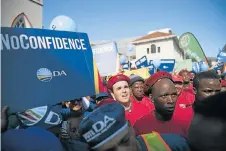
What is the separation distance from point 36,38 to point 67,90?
514mm

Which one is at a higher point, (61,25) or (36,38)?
(61,25)

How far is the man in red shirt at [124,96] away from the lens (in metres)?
3.63

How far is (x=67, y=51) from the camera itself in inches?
101

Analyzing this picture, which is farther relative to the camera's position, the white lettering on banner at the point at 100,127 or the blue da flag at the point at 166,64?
the blue da flag at the point at 166,64

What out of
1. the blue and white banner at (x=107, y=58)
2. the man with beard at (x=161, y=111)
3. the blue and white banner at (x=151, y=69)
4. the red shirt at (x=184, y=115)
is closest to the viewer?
the man with beard at (x=161, y=111)

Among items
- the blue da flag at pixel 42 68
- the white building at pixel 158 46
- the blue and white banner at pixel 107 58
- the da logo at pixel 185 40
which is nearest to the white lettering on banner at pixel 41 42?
the blue da flag at pixel 42 68

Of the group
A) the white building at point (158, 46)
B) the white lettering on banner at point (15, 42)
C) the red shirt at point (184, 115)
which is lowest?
the red shirt at point (184, 115)

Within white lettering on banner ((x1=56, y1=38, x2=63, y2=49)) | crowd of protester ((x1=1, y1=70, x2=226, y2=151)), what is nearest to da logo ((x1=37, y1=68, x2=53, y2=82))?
white lettering on banner ((x1=56, y1=38, x2=63, y2=49))

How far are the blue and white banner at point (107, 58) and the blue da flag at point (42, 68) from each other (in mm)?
1629

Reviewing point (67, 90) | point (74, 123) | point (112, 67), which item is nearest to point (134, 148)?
point (67, 90)

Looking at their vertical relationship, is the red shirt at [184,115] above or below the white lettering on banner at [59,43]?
below

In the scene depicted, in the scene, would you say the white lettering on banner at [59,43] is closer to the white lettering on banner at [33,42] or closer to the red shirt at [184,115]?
the white lettering on banner at [33,42]

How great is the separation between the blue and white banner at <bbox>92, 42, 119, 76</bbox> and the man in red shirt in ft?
1.73

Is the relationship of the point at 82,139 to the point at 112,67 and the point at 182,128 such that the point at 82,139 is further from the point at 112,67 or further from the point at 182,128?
the point at 112,67
